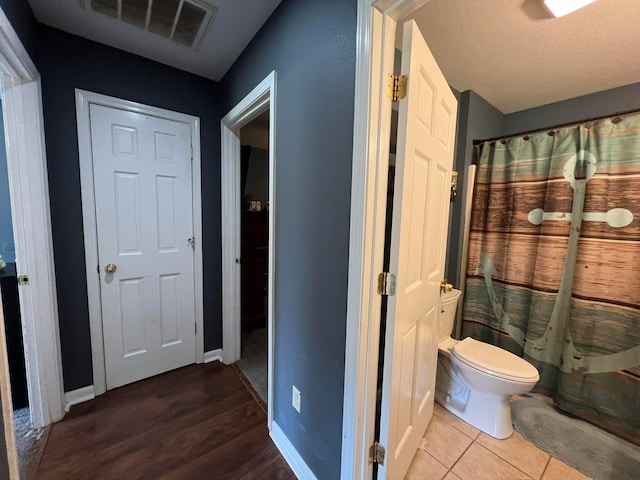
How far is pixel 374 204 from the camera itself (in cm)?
94

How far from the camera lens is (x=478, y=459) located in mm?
1431

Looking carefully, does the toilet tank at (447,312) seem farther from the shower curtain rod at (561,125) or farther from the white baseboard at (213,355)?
the white baseboard at (213,355)

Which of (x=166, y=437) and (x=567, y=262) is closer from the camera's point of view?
(x=166, y=437)

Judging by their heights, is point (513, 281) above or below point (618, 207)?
below

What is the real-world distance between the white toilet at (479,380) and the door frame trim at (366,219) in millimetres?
877

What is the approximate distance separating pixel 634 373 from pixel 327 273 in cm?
203

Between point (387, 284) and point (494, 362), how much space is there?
1125 mm

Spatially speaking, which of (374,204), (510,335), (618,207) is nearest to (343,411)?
(374,204)

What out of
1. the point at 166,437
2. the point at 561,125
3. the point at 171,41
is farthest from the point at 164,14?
the point at 561,125

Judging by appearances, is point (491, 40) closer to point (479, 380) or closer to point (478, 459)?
point (479, 380)

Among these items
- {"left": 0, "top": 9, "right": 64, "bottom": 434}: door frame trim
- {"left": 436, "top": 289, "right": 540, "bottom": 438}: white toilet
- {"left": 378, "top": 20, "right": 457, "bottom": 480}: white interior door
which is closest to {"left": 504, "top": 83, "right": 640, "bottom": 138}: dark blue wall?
{"left": 378, "top": 20, "right": 457, "bottom": 480}: white interior door

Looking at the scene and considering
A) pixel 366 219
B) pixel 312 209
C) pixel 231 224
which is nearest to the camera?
pixel 366 219

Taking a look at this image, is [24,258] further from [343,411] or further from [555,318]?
[555,318]

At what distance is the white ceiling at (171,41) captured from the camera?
136cm
